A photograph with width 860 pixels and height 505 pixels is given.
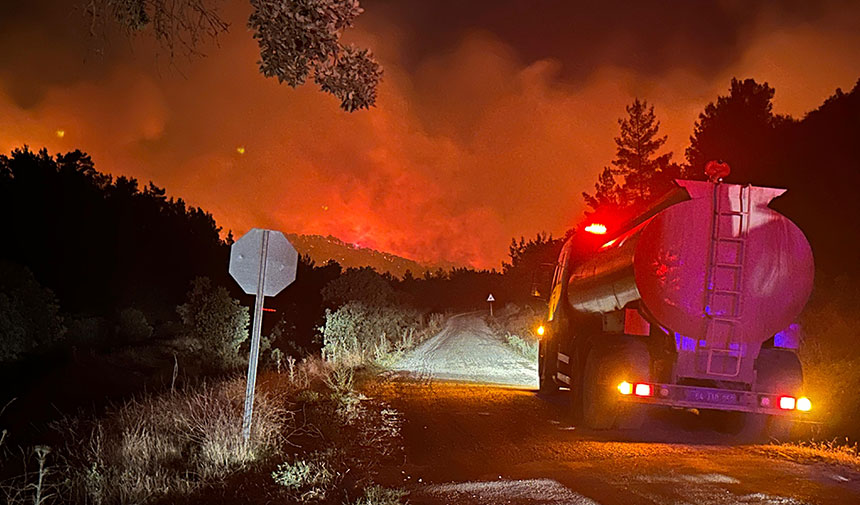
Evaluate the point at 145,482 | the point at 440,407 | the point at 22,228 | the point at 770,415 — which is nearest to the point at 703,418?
the point at 770,415

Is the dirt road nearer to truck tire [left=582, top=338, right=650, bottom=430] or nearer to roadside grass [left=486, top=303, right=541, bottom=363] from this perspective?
truck tire [left=582, top=338, right=650, bottom=430]

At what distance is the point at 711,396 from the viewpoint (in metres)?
10.2

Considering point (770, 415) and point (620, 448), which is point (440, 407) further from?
point (770, 415)

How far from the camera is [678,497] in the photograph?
6.81m

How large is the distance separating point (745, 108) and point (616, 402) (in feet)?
87.5

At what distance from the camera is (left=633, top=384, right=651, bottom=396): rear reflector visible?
1027cm

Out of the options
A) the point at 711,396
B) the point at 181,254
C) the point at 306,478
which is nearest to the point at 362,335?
the point at 711,396

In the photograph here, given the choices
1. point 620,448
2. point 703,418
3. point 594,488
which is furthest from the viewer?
point 703,418

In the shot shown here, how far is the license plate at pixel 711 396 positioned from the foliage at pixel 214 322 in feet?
89.5

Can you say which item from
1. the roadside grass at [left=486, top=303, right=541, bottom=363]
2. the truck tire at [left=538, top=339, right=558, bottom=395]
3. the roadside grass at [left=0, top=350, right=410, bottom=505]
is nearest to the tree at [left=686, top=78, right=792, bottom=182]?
the roadside grass at [left=486, top=303, right=541, bottom=363]

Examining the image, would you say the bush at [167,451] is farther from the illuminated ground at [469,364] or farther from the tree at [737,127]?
the tree at [737,127]

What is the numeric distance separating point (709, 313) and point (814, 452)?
2.19 metres

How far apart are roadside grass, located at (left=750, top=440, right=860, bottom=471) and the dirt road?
0.18 meters

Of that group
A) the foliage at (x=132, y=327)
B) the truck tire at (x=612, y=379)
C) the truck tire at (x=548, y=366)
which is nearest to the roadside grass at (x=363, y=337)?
the truck tire at (x=548, y=366)
